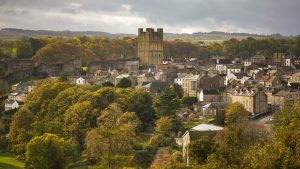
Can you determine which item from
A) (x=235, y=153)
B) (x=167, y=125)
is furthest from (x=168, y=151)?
(x=235, y=153)

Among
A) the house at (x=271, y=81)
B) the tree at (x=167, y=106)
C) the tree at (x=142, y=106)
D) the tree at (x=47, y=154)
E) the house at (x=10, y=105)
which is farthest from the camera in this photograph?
the house at (x=271, y=81)

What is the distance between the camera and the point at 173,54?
143 m

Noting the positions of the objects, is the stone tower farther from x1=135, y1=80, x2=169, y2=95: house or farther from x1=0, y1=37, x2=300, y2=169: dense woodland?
x1=0, y1=37, x2=300, y2=169: dense woodland

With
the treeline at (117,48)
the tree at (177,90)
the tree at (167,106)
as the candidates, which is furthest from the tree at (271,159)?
the treeline at (117,48)

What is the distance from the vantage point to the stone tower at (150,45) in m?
111

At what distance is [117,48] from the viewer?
431 ft

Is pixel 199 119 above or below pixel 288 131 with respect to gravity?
below

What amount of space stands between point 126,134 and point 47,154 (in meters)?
6.42

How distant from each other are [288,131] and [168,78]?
182ft

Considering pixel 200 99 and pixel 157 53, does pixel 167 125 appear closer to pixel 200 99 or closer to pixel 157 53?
pixel 200 99

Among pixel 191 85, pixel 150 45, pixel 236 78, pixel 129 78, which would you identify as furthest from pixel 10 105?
pixel 150 45

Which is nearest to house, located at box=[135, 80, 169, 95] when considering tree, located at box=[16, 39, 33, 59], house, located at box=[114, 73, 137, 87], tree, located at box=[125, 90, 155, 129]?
house, located at box=[114, 73, 137, 87]

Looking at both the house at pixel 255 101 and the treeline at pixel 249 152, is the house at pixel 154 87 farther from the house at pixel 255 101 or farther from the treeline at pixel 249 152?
the treeline at pixel 249 152

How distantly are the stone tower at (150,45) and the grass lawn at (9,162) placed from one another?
61231 mm
